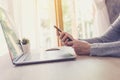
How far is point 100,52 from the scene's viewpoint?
1084 mm

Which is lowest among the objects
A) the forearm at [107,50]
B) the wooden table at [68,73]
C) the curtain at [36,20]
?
the wooden table at [68,73]

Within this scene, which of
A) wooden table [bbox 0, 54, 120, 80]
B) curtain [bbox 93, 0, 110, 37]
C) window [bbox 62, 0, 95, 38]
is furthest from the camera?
window [bbox 62, 0, 95, 38]

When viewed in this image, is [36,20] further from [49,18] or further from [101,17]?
[101,17]

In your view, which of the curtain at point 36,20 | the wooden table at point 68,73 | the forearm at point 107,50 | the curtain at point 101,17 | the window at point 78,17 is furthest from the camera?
the window at point 78,17

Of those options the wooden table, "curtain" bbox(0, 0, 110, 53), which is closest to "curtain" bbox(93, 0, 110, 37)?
"curtain" bbox(0, 0, 110, 53)

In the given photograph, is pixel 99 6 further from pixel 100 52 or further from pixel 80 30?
pixel 100 52

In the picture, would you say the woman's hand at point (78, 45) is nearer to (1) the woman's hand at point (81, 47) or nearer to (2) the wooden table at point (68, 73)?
(1) the woman's hand at point (81, 47)

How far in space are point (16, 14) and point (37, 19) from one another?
23 centimetres

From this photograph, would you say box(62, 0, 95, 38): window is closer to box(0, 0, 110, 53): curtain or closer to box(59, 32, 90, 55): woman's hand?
box(0, 0, 110, 53): curtain

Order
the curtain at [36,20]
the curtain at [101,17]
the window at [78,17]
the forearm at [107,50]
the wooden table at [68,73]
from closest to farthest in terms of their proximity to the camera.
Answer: the wooden table at [68,73] → the forearm at [107,50] → the curtain at [101,17] → the curtain at [36,20] → the window at [78,17]

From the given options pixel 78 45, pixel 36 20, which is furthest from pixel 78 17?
pixel 78 45

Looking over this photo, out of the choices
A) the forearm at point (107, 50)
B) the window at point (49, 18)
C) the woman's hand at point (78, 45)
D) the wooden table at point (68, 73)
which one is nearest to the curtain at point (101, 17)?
the window at point (49, 18)

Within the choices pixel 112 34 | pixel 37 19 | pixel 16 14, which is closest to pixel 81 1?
pixel 37 19

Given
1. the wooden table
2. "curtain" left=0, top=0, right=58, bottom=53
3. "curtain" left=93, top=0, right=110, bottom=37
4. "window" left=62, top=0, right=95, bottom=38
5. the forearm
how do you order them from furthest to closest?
"window" left=62, top=0, right=95, bottom=38 < "curtain" left=0, top=0, right=58, bottom=53 < "curtain" left=93, top=0, right=110, bottom=37 < the forearm < the wooden table
